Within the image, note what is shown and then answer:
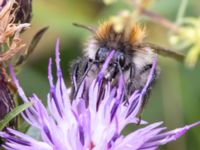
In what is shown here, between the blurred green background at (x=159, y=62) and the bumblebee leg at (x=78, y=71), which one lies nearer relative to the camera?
the bumblebee leg at (x=78, y=71)

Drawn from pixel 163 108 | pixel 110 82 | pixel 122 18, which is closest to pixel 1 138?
pixel 110 82

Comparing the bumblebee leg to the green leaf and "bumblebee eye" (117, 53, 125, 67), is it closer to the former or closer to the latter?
"bumblebee eye" (117, 53, 125, 67)

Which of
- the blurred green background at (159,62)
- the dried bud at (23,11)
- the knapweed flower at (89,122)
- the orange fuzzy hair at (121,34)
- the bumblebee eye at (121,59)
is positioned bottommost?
the blurred green background at (159,62)

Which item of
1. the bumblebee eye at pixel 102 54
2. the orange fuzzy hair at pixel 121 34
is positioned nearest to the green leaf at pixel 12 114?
the bumblebee eye at pixel 102 54

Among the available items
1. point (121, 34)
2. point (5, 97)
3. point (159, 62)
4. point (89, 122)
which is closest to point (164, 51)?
point (121, 34)

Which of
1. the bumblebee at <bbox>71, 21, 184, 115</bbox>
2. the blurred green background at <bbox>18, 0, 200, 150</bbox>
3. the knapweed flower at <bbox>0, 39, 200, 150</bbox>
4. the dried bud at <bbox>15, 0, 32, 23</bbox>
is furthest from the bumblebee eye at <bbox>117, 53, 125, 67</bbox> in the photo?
the blurred green background at <bbox>18, 0, 200, 150</bbox>

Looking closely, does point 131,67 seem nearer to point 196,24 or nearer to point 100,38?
point 100,38

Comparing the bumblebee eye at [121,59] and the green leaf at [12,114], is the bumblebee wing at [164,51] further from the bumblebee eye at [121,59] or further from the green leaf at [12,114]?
the green leaf at [12,114]
